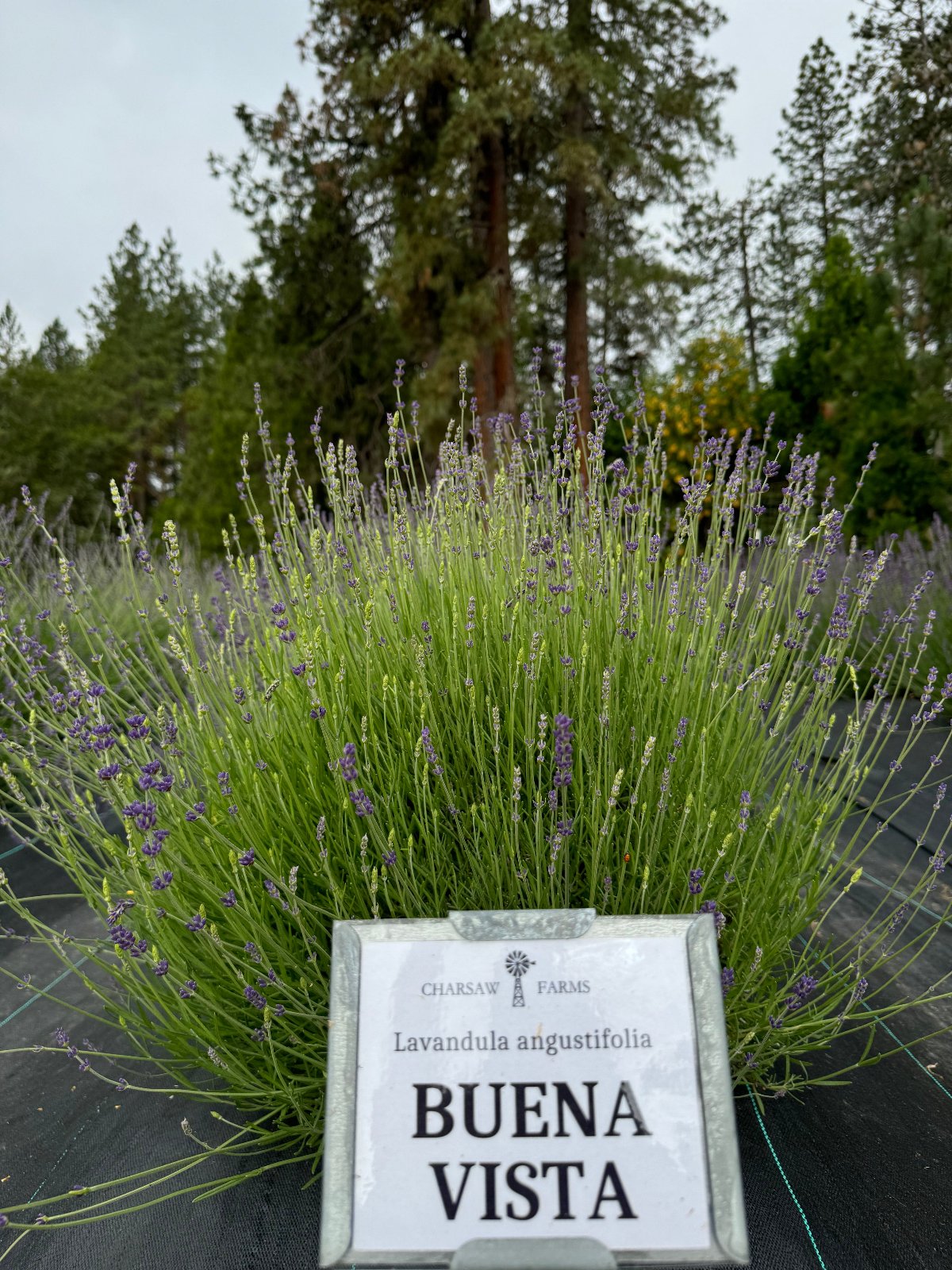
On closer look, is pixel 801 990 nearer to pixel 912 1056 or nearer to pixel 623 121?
pixel 912 1056

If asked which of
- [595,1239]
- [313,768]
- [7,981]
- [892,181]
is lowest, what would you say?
[7,981]

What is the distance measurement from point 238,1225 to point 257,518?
145 cm

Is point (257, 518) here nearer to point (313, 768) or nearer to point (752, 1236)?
point (313, 768)

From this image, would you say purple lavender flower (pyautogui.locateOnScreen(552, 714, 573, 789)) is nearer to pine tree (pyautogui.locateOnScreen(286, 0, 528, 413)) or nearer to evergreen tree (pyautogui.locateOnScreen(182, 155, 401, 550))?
A: pine tree (pyautogui.locateOnScreen(286, 0, 528, 413))

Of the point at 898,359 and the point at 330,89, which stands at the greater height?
the point at 330,89

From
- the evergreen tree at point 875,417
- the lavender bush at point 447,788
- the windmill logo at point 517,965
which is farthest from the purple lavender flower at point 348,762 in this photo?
the evergreen tree at point 875,417

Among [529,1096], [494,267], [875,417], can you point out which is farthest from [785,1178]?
[494,267]

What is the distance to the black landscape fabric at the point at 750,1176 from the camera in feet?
5.16

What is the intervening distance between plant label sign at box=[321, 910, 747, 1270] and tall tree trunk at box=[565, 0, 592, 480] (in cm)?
1109

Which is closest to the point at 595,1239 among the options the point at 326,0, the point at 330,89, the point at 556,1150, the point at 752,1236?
the point at 556,1150

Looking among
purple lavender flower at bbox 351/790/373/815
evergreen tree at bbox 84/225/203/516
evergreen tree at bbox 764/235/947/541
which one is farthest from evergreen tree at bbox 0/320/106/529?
purple lavender flower at bbox 351/790/373/815

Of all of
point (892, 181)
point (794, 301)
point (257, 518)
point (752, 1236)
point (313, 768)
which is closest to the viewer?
point (752, 1236)

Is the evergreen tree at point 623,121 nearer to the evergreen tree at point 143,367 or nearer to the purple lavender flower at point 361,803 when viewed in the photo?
the purple lavender flower at point 361,803

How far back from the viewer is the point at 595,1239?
45.8 inches
